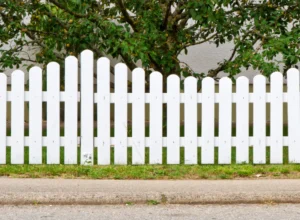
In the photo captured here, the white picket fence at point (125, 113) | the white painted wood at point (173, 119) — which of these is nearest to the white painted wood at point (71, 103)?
the white picket fence at point (125, 113)

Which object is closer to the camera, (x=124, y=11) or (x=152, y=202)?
(x=152, y=202)

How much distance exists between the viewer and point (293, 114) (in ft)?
28.4

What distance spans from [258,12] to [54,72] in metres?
4.15

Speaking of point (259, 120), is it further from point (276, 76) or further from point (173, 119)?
point (173, 119)

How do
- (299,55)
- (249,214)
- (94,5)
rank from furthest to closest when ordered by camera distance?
1. (94,5)
2. (299,55)
3. (249,214)

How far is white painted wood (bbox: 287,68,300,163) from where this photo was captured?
339 inches

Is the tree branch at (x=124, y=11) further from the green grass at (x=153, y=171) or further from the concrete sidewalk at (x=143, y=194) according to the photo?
the concrete sidewalk at (x=143, y=194)

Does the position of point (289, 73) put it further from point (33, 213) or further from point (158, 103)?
point (33, 213)

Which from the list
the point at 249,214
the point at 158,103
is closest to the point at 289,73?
the point at 158,103

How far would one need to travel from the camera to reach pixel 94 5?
1111 centimetres

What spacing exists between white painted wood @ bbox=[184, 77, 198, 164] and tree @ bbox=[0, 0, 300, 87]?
1.30m

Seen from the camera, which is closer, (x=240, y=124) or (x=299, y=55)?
(x=240, y=124)

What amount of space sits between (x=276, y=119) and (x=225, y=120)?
2.12 ft

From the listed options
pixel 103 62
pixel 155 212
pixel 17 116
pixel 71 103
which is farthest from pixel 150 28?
pixel 155 212
